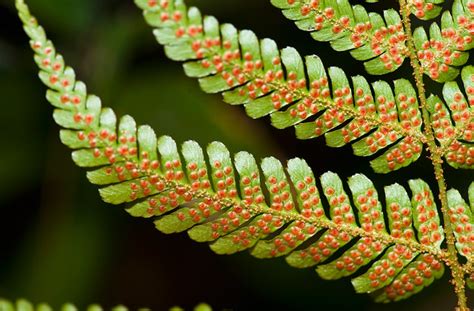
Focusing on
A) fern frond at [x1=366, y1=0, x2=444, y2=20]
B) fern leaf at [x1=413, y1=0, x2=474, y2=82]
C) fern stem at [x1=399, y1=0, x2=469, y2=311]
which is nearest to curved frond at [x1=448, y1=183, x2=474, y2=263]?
fern stem at [x1=399, y1=0, x2=469, y2=311]

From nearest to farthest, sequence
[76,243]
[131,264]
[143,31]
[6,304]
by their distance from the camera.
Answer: [6,304], [76,243], [143,31], [131,264]

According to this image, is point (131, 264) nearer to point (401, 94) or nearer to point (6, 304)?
point (6, 304)

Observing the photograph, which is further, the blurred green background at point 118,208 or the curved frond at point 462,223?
the blurred green background at point 118,208

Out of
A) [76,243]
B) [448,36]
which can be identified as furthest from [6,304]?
[76,243]

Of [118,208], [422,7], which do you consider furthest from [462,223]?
[118,208]

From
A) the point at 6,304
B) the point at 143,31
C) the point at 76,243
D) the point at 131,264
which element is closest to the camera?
the point at 6,304

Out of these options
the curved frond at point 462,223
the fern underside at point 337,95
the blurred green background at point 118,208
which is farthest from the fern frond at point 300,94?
the blurred green background at point 118,208

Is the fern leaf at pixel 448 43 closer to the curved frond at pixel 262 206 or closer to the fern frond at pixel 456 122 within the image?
the fern frond at pixel 456 122
